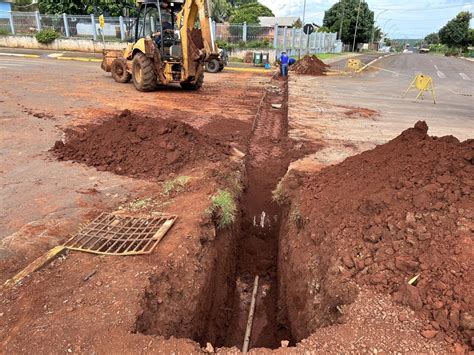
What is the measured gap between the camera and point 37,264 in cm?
405

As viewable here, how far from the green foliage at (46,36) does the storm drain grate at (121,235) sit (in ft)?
98.7

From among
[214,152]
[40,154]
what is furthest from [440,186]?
[40,154]

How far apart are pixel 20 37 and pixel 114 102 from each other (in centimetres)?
2497

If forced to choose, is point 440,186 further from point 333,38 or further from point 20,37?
point 333,38

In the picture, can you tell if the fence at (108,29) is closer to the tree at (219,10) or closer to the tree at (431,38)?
the tree at (219,10)

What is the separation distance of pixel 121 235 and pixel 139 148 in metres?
2.85

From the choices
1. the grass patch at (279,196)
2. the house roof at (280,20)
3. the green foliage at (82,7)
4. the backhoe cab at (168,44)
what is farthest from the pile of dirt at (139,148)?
the house roof at (280,20)

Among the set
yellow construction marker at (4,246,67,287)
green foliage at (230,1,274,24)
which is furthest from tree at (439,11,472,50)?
yellow construction marker at (4,246,67,287)

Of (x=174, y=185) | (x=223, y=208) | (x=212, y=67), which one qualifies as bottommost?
(x=223, y=208)

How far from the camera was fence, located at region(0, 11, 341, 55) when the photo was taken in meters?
28.8

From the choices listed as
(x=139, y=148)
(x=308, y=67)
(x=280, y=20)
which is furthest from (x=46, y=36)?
(x=280, y=20)

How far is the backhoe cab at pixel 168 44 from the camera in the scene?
12.8 m

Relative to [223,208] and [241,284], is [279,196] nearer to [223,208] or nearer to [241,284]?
[223,208]

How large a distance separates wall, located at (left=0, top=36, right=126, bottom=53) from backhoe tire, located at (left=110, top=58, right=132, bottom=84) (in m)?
14.6
